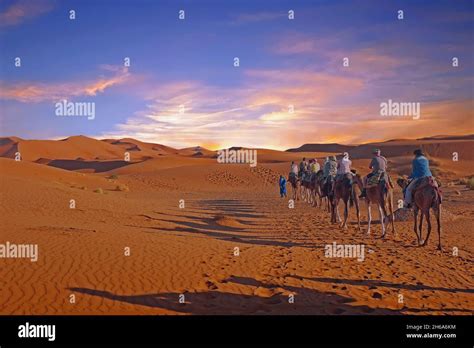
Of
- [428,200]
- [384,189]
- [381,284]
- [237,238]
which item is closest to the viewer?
[381,284]

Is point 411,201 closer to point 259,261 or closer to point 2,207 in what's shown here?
point 259,261

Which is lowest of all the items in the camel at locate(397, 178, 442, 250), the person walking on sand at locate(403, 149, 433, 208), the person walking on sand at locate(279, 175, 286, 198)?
the camel at locate(397, 178, 442, 250)

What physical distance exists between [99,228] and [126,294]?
7.25 meters

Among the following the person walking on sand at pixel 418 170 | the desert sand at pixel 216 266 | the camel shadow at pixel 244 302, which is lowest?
the camel shadow at pixel 244 302

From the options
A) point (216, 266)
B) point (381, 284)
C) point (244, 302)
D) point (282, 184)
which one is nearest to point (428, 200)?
point (381, 284)

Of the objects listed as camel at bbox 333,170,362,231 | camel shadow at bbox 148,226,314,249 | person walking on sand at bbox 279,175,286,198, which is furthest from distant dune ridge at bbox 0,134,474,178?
camel at bbox 333,170,362,231

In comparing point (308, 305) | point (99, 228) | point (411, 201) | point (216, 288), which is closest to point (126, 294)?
point (216, 288)

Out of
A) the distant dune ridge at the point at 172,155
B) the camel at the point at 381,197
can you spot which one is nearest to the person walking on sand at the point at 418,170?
the camel at the point at 381,197

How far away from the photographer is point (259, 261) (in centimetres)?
1105

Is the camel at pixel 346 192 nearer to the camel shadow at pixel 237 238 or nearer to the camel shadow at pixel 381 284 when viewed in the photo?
the camel shadow at pixel 237 238

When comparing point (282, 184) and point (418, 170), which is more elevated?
point (282, 184)

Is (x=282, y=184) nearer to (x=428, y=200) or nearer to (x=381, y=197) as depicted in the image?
(x=381, y=197)

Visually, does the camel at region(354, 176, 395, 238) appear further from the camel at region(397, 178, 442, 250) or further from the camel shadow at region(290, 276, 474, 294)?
Answer: the camel shadow at region(290, 276, 474, 294)

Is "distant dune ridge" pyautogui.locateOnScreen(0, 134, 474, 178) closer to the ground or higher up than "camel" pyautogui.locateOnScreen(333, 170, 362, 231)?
higher up
